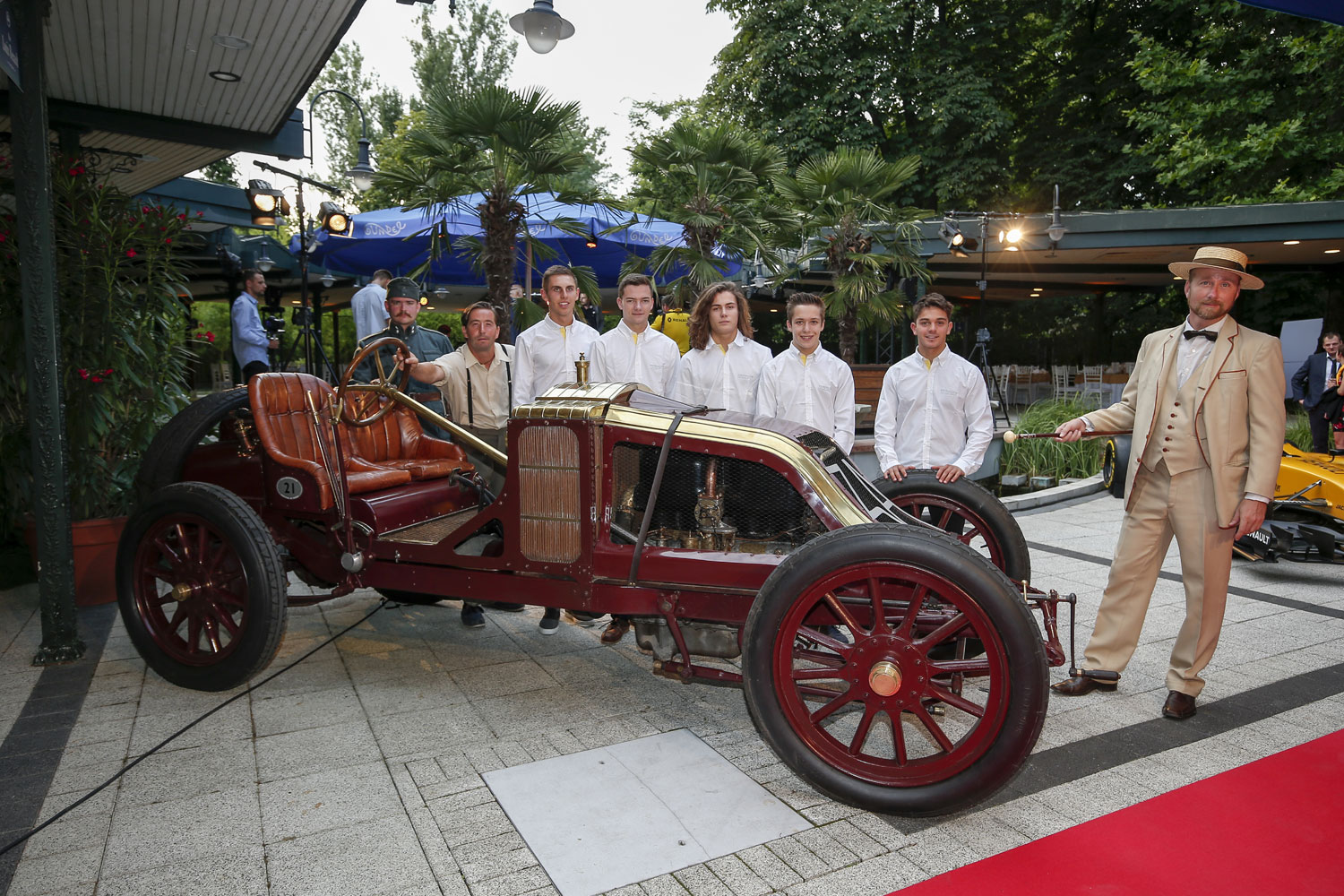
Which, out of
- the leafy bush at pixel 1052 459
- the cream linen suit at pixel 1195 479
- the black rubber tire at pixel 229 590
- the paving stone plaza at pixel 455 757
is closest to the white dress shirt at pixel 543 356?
the paving stone plaza at pixel 455 757

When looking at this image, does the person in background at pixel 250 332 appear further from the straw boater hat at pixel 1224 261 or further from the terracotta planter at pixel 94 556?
the straw boater hat at pixel 1224 261

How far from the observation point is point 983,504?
342 centimetres

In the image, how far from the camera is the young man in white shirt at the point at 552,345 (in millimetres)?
4371

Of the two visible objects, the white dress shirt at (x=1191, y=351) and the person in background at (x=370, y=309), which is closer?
the white dress shirt at (x=1191, y=351)

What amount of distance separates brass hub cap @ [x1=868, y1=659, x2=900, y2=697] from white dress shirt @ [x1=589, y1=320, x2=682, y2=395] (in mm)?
2436

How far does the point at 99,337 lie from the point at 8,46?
1.72 m

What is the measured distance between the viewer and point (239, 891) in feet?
6.86

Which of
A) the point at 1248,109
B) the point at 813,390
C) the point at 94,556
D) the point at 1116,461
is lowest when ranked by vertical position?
the point at 94,556

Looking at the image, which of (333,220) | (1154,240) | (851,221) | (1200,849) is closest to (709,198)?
(851,221)

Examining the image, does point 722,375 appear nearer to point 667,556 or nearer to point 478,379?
point 478,379

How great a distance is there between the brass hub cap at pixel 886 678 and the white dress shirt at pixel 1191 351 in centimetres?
188

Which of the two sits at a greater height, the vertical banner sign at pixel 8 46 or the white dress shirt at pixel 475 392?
the vertical banner sign at pixel 8 46

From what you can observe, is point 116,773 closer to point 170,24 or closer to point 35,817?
point 35,817

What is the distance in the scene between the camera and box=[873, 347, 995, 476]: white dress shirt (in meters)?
3.99
